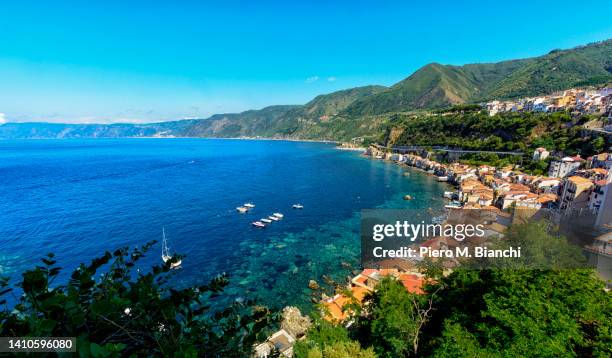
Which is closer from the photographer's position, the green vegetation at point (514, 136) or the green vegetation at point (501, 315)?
the green vegetation at point (501, 315)

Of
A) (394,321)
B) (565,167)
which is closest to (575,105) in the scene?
(565,167)

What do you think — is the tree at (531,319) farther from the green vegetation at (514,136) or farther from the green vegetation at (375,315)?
the green vegetation at (514,136)

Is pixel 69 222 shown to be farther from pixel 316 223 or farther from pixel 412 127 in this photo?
pixel 412 127

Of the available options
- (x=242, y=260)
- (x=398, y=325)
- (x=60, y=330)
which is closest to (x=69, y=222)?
(x=242, y=260)

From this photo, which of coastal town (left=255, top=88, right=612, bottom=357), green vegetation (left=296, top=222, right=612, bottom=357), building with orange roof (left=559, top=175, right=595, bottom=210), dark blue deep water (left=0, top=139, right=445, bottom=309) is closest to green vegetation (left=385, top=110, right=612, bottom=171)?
coastal town (left=255, top=88, right=612, bottom=357)

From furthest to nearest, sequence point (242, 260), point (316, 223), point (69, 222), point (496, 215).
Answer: point (316, 223) → point (69, 222) → point (496, 215) → point (242, 260)

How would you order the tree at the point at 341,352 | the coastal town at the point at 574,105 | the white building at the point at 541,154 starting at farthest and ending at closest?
the coastal town at the point at 574,105 → the white building at the point at 541,154 → the tree at the point at 341,352

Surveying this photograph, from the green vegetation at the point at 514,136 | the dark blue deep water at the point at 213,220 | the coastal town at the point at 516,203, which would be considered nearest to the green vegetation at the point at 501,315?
the coastal town at the point at 516,203

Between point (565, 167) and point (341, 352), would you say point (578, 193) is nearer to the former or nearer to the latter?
point (565, 167)

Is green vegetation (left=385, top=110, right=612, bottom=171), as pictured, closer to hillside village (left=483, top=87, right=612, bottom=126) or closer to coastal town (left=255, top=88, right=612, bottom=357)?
coastal town (left=255, top=88, right=612, bottom=357)
